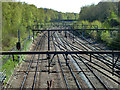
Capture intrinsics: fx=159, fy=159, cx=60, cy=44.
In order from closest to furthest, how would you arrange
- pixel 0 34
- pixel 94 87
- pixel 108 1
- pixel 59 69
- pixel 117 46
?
pixel 94 87, pixel 59 69, pixel 0 34, pixel 117 46, pixel 108 1

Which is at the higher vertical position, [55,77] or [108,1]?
[108,1]

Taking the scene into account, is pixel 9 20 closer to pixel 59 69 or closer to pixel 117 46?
pixel 59 69

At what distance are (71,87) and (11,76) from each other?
3464 millimetres

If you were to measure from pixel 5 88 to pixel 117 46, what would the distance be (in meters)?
11.1

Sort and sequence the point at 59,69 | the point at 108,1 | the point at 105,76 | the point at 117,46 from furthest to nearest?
the point at 108,1, the point at 117,46, the point at 59,69, the point at 105,76

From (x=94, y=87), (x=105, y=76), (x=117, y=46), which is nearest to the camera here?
(x=94, y=87)

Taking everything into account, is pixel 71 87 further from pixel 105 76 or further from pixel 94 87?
pixel 105 76

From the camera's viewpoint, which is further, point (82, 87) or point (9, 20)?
point (9, 20)

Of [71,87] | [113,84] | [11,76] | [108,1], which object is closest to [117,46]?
[113,84]

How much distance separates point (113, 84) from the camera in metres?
7.26

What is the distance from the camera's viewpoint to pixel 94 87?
6.85 meters

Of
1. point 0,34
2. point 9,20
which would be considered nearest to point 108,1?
point 9,20

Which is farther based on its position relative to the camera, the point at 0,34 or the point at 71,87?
the point at 0,34

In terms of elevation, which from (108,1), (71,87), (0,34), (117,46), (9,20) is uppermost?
(108,1)
